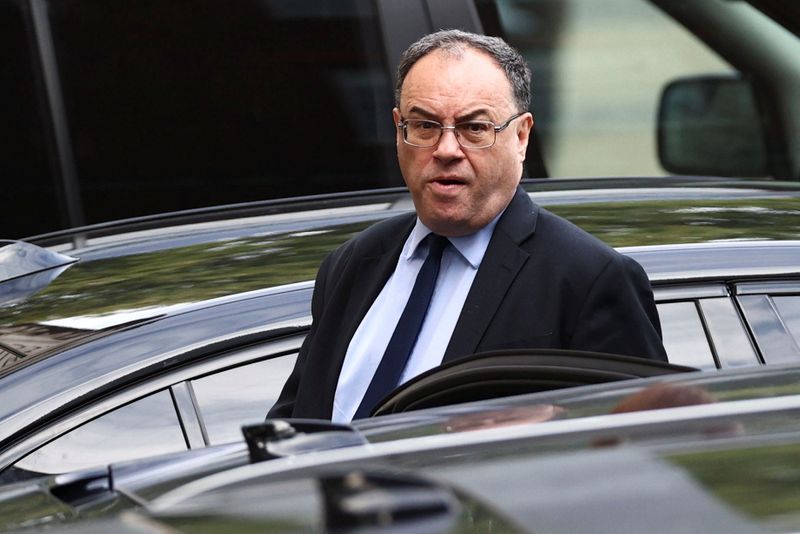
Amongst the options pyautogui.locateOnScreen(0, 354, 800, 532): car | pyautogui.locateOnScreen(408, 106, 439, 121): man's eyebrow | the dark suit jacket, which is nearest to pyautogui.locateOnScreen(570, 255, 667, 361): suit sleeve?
the dark suit jacket

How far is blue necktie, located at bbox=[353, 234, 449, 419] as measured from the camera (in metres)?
2.81

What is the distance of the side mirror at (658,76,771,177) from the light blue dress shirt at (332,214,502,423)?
227cm

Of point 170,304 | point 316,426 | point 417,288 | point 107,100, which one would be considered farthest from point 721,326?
point 107,100

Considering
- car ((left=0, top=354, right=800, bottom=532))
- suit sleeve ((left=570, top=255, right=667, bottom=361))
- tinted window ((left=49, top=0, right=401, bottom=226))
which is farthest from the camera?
tinted window ((left=49, top=0, right=401, bottom=226))

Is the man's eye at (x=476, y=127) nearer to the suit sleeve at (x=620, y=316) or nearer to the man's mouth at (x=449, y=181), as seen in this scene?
the man's mouth at (x=449, y=181)

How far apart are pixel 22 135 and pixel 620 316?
298cm

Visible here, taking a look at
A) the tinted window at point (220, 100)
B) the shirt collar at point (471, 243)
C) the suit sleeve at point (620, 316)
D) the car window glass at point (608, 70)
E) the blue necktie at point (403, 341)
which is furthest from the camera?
the car window glass at point (608, 70)

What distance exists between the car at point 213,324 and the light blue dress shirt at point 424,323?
0.54 feet

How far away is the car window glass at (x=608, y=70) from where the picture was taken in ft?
16.6

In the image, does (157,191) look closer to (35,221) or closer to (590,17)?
(35,221)

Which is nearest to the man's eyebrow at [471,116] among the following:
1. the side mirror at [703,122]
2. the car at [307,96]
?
the car at [307,96]

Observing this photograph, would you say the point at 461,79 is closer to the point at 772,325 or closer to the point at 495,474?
the point at 772,325

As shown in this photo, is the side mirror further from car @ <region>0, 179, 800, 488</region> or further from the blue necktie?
the blue necktie

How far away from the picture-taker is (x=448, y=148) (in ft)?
9.78
